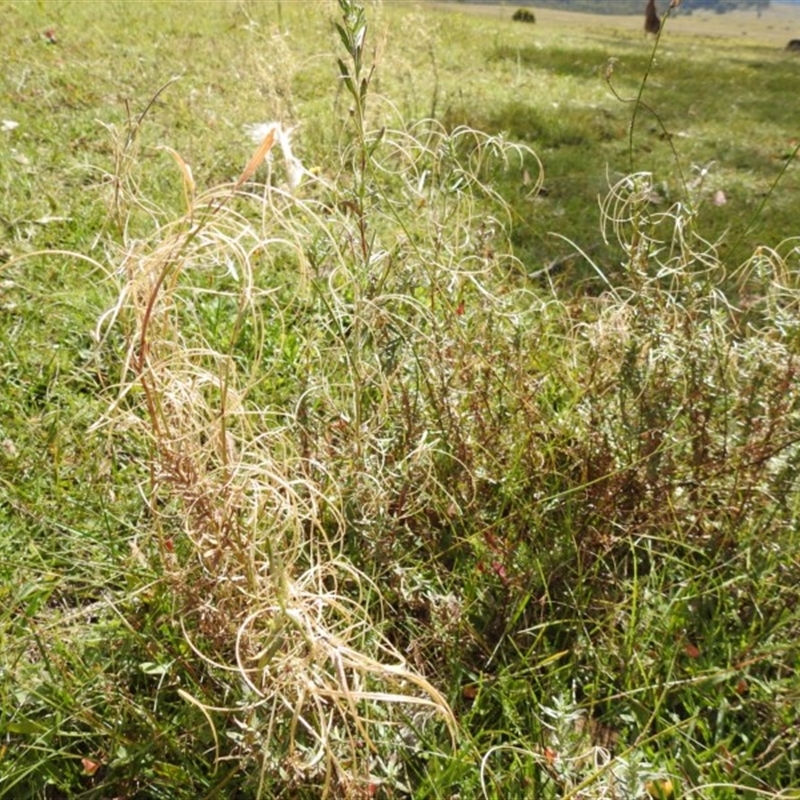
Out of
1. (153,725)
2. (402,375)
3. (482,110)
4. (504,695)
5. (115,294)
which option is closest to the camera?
(153,725)

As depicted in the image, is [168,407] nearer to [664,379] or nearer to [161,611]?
[161,611]

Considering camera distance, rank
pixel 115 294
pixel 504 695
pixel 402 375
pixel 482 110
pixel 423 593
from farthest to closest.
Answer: pixel 482 110 < pixel 115 294 < pixel 402 375 < pixel 423 593 < pixel 504 695

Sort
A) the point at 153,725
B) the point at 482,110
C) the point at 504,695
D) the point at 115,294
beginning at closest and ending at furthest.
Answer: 1. the point at 153,725
2. the point at 504,695
3. the point at 115,294
4. the point at 482,110

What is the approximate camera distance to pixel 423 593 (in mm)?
1544

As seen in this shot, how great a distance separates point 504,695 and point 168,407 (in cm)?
75

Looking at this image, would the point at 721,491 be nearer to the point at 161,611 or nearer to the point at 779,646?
the point at 779,646

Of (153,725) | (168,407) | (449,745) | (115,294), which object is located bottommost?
Answer: (449,745)

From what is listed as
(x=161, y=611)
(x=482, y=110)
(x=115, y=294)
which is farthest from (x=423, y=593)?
(x=482, y=110)

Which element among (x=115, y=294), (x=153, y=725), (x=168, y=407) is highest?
(x=168, y=407)

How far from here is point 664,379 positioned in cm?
159

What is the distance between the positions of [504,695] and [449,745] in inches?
4.8

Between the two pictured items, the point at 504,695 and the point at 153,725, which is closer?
the point at 153,725

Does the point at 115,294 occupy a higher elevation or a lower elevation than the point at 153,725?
higher

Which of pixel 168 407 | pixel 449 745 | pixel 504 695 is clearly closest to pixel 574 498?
pixel 504 695
